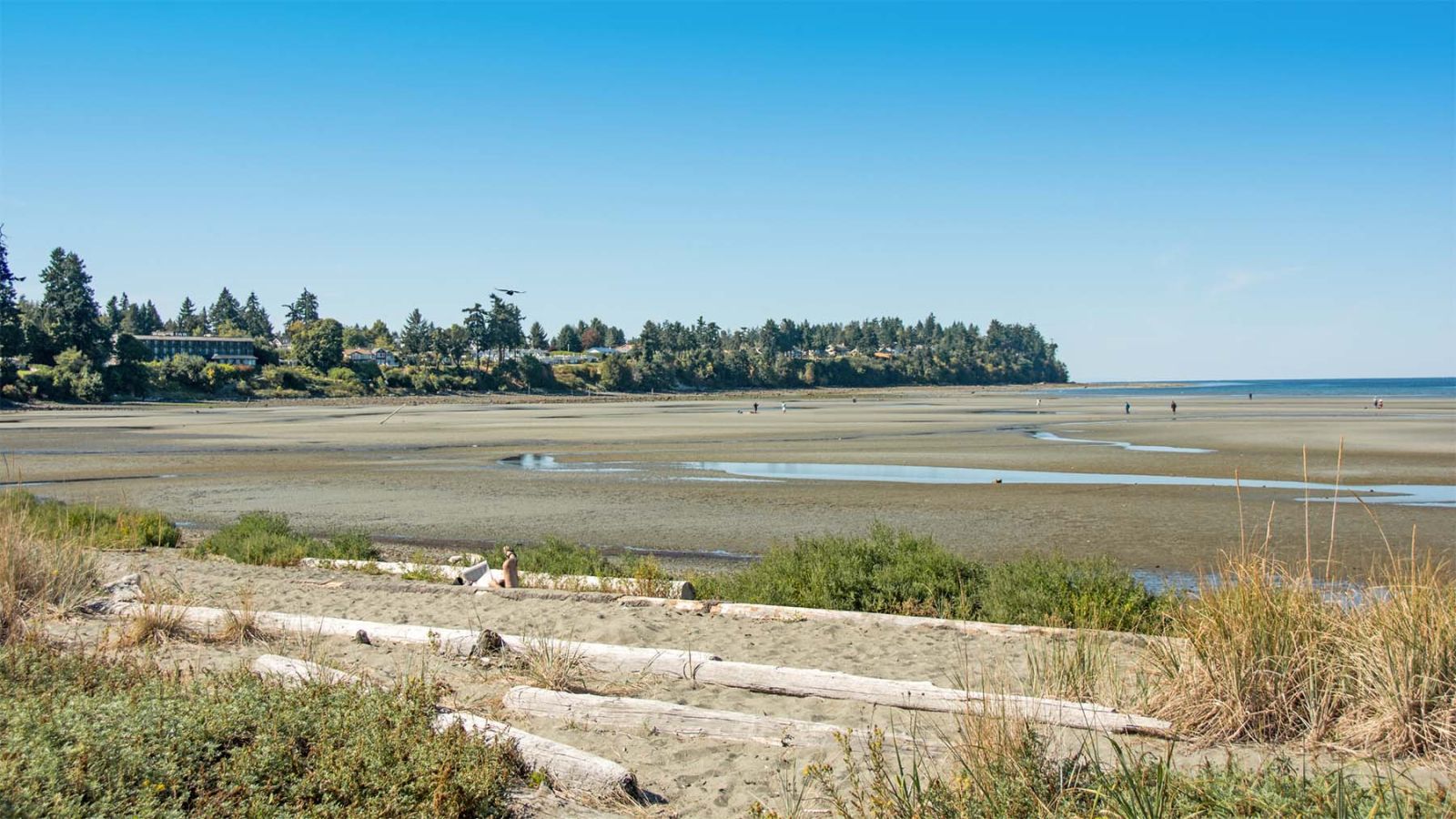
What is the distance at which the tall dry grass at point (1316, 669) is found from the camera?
5.43m

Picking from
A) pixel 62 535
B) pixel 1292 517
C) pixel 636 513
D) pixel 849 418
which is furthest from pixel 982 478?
pixel 849 418

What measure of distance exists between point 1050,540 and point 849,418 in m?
43.9

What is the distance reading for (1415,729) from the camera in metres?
5.36

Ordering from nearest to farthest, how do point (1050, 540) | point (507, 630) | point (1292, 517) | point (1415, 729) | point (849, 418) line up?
point (1415, 729)
point (507, 630)
point (1050, 540)
point (1292, 517)
point (849, 418)

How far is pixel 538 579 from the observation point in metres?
12.1

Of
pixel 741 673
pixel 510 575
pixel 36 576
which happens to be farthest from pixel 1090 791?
pixel 36 576

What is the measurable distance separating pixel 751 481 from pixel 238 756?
2095 cm

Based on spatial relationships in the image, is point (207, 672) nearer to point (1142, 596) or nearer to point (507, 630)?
point (507, 630)

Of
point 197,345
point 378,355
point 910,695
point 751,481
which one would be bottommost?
point 751,481

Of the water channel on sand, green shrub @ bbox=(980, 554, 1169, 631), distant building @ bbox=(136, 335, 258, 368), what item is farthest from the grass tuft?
distant building @ bbox=(136, 335, 258, 368)

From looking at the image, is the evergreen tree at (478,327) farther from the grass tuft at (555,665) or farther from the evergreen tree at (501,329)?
the grass tuft at (555,665)

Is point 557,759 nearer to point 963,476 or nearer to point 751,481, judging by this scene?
point 751,481

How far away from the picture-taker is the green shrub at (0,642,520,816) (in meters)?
4.58

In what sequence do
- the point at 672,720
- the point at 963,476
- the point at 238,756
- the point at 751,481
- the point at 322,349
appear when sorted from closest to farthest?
the point at 238,756 < the point at 672,720 < the point at 751,481 < the point at 963,476 < the point at 322,349
